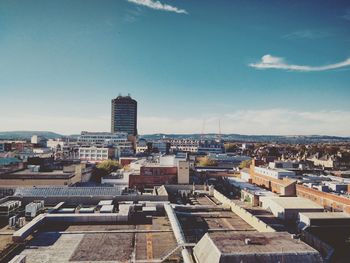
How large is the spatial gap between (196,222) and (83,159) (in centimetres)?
7898

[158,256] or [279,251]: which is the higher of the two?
[279,251]

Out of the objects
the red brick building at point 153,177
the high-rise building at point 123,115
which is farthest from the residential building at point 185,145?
the red brick building at point 153,177

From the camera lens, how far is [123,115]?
179 m

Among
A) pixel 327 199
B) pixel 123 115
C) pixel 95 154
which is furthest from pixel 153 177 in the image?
pixel 123 115

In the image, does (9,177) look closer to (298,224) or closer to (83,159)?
(298,224)

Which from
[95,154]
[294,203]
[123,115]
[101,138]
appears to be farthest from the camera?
[123,115]

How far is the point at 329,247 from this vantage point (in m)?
27.8

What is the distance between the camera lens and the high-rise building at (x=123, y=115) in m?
179

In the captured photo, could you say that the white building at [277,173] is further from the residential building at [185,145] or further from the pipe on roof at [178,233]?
the residential building at [185,145]

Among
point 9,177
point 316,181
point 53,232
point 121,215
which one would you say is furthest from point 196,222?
point 9,177

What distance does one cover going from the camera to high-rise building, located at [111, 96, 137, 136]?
587ft

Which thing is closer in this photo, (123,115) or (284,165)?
(284,165)

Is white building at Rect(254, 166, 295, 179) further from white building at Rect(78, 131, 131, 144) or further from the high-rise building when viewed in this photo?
the high-rise building

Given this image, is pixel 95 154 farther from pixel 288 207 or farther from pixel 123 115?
pixel 288 207
